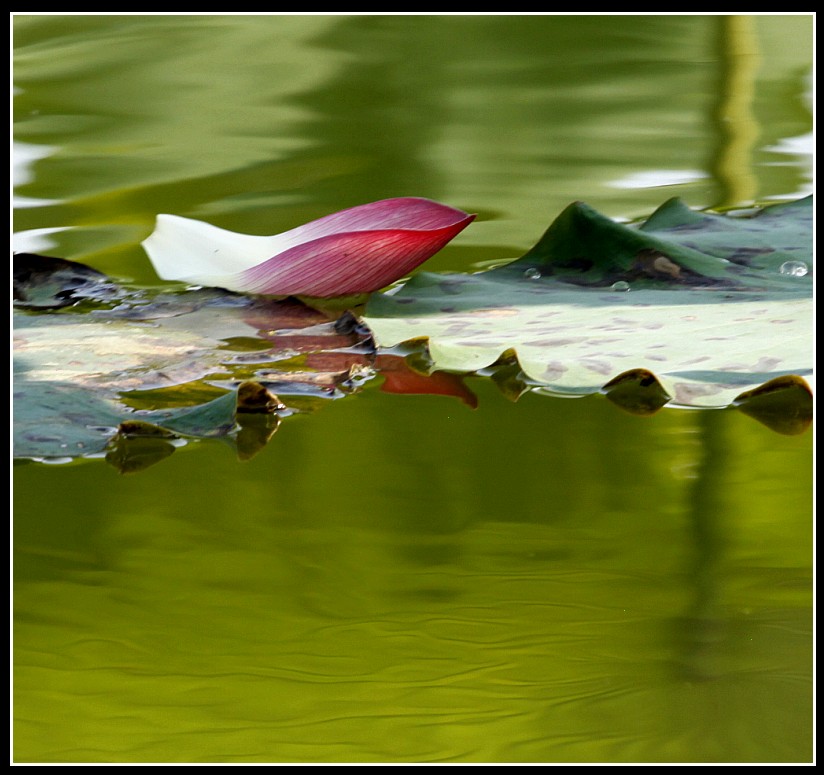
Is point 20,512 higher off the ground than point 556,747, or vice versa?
point 20,512

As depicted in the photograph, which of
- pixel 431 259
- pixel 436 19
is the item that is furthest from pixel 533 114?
pixel 431 259

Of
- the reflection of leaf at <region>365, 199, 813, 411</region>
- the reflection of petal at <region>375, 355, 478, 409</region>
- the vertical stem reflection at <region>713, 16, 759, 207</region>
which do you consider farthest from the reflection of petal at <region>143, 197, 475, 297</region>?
the vertical stem reflection at <region>713, 16, 759, 207</region>

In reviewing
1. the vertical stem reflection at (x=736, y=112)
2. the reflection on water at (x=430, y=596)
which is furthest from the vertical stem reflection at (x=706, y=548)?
the vertical stem reflection at (x=736, y=112)

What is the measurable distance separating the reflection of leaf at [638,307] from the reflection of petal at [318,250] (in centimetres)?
6

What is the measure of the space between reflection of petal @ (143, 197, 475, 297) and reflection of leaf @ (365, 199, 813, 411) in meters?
0.06

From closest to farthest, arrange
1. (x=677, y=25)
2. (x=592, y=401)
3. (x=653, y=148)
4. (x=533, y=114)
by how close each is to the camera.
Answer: (x=592, y=401) < (x=653, y=148) < (x=533, y=114) < (x=677, y=25)

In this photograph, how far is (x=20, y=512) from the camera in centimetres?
90

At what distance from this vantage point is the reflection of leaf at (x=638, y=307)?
41.4 inches

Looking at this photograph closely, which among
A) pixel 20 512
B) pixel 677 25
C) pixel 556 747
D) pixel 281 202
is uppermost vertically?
pixel 677 25

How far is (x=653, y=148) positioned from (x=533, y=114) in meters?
0.31

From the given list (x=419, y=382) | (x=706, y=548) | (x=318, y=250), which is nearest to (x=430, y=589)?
(x=706, y=548)

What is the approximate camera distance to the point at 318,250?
1.29 m

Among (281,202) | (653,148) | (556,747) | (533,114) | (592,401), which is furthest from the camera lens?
(533,114)

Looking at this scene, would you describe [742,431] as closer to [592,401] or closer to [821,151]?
[592,401]
